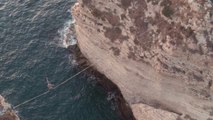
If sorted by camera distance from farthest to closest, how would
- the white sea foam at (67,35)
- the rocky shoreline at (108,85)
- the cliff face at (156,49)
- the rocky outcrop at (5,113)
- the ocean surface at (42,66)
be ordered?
1. the white sea foam at (67,35)
2. the ocean surface at (42,66)
3. the rocky shoreline at (108,85)
4. the cliff face at (156,49)
5. the rocky outcrop at (5,113)

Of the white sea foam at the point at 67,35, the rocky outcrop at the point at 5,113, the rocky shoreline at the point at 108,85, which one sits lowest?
the rocky shoreline at the point at 108,85

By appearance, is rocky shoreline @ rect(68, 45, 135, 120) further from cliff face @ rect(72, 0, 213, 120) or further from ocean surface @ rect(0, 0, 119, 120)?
cliff face @ rect(72, 0, 213, 120)

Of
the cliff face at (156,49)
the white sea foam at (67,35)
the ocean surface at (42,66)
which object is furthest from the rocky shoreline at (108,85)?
the cliff face at (156,49)

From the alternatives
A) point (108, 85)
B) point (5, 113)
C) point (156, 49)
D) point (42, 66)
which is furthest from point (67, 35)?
point (5, 113)

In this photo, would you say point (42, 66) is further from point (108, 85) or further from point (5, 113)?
point (5, 113)

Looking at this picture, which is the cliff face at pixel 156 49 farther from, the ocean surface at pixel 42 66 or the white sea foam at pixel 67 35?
the white sea foam at pixel 67 35

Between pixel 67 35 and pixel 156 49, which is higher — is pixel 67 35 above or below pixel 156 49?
below

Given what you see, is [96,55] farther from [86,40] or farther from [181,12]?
[181,12]
